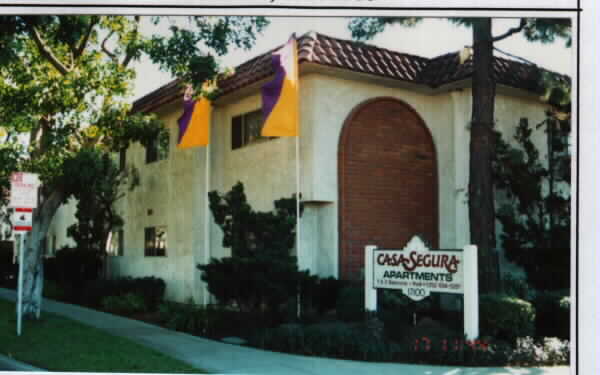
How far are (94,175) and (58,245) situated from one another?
15791 millimetres

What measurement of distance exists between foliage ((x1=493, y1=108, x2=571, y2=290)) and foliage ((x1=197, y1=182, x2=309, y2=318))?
535 centimetres

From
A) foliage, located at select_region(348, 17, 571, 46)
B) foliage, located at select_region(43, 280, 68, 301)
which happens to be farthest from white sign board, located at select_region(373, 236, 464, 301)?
foliage, located at select_region(43, 280, 68, 301)

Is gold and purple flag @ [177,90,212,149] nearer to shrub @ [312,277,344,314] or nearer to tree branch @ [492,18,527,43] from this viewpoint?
shrub @ [312,277,344,314]

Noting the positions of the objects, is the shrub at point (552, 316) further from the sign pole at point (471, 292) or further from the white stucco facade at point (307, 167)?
the white stucco facade at point (307, 167)

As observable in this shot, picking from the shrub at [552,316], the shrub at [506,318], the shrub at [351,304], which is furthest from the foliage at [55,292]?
the shrub at [552,316]

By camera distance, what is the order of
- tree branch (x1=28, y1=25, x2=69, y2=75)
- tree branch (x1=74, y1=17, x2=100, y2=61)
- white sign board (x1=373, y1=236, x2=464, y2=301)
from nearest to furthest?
1. white sign board (x1=373, y1=236, x2=464, y2=301)
2. tree branch (x1=28, y1=25, x2=69, y2=75)
3. tree branch (x1=74, y1=17, x2=100, y2=61)

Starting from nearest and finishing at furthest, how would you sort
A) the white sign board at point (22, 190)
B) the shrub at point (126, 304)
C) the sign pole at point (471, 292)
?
the sign pole at point (471, 292) → the white sign board at point (22, 190) → the shrub at point (126, 304)

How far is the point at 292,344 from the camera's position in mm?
11125

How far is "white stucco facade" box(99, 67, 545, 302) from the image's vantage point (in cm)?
1480

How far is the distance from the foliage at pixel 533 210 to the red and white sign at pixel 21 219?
1005cm

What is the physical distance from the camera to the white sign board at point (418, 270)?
36.0ft

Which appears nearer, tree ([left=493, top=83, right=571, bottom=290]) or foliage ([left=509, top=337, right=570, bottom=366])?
foliage ([left=509, top=337, right=570, bottom=366])

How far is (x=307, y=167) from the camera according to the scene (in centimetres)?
1477

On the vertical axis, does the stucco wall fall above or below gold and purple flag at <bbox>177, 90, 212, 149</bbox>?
below
